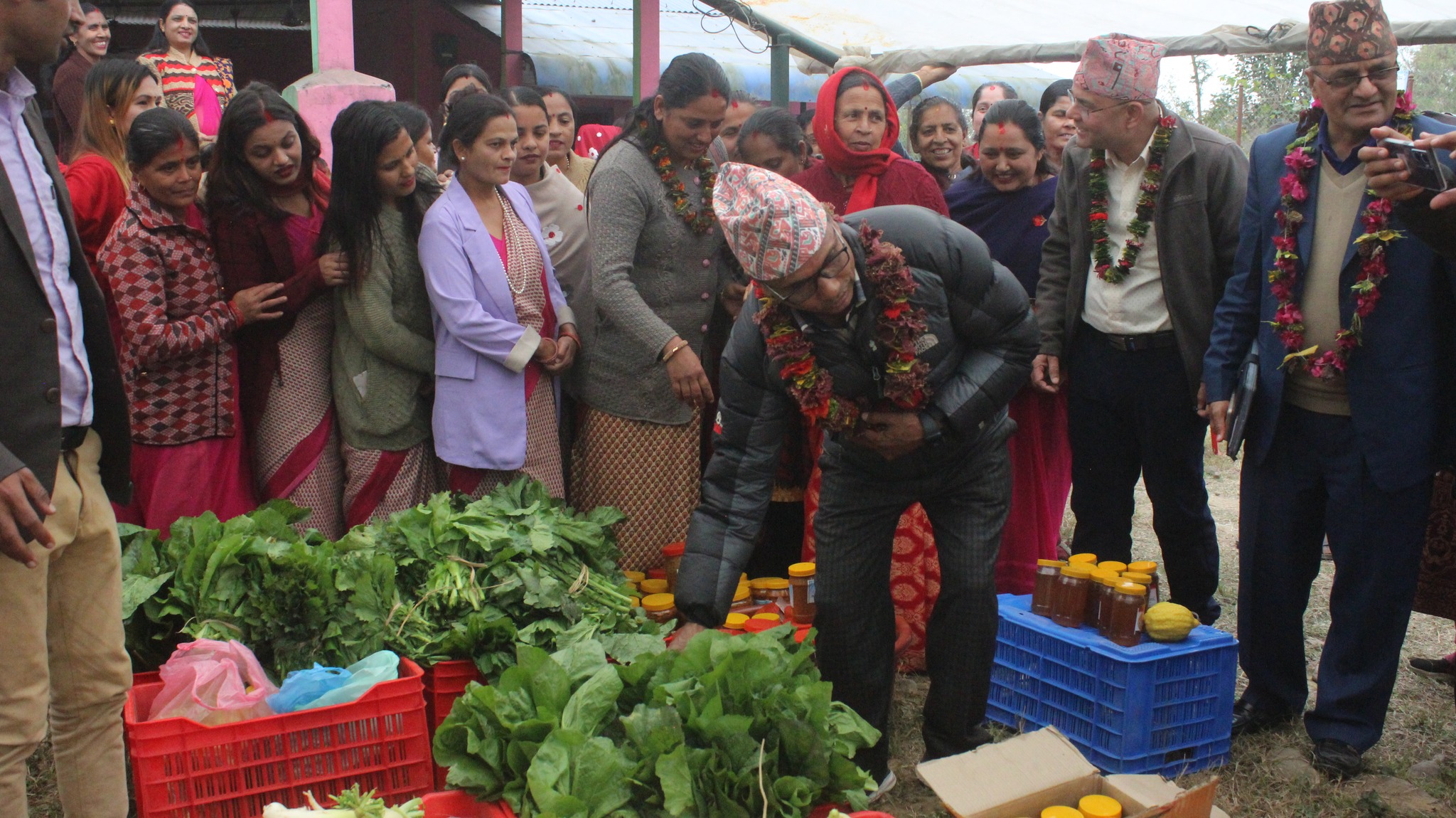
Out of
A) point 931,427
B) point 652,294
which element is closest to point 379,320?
point 652,294

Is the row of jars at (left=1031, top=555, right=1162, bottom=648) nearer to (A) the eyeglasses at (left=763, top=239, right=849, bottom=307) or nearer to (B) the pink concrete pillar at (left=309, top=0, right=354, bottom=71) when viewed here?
(A) the eyeglasses at (left=763, top=239, right=849, bottom=307)

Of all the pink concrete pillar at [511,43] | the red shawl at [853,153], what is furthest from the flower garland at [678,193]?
the pink concrete pillar at [511,43]

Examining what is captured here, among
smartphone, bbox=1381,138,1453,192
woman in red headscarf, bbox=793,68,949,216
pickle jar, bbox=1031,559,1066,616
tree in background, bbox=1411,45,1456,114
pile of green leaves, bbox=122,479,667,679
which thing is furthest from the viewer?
tree in background, bbox=1411,45,1456,114

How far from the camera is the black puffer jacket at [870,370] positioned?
2812 mm

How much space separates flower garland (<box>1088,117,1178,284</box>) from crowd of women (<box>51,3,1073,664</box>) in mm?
567

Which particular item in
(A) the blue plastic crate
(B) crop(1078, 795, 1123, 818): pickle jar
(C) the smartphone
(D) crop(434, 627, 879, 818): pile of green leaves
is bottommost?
(A) the blue plastic crate

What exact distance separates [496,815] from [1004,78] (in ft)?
57.8

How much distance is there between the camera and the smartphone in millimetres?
2838

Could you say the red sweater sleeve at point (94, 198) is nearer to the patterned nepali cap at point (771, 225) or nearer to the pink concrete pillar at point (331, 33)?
the patterned nepali cap at point (771, 225)

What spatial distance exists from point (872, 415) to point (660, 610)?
1297 mm

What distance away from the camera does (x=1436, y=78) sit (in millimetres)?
32062

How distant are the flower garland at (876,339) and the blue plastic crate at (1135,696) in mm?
1113

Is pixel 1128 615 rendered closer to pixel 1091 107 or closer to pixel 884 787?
pixel 884 787

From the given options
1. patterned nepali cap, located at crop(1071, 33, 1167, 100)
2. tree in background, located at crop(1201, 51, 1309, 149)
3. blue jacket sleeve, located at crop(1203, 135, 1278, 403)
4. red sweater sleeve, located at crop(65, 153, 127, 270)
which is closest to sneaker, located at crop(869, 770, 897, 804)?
blue jacket sleeve, located at crop(1203, 135, 1278, 403)
